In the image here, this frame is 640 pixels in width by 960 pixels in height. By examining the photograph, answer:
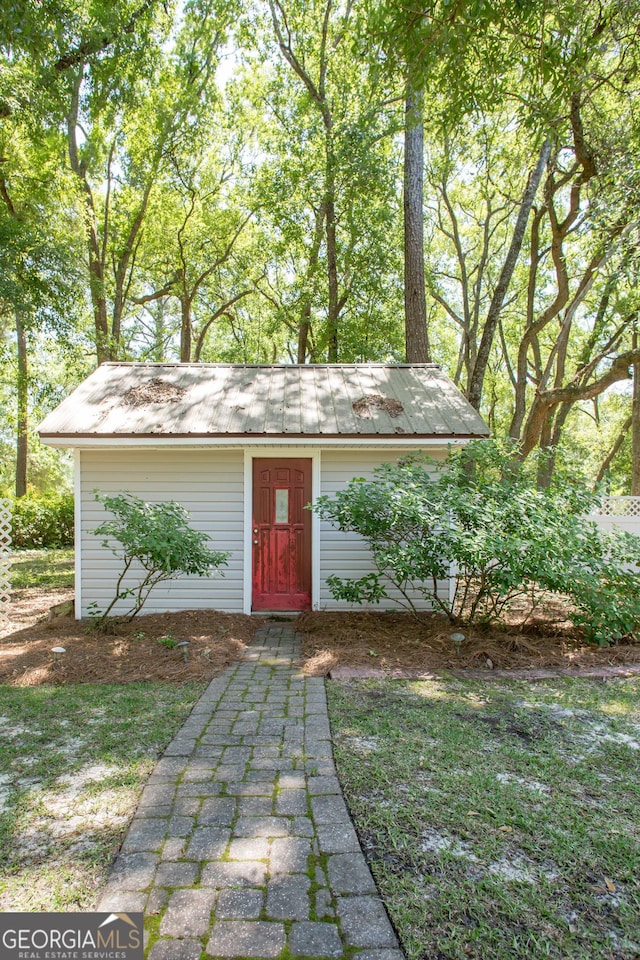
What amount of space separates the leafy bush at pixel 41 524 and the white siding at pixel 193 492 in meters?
8.87

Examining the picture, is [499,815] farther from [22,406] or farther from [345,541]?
[22,406]

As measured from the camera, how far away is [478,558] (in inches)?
196

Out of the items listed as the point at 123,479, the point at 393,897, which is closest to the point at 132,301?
the point at 123,479

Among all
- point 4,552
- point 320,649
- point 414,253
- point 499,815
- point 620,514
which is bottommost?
point 320,649

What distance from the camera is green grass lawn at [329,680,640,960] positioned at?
2020 mm

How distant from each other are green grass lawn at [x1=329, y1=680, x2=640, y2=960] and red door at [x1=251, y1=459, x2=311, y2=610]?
2849 mm

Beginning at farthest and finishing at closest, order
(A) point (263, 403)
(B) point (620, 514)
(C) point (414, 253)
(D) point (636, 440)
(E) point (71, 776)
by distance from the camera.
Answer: (D) point (636, 440) → (C) point (414, 253) → (B) point (620, 514) → (A) point (263, 403) → (E) point (71, 776)

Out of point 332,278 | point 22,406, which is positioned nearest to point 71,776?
point 332,278

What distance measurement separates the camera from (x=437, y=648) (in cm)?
562

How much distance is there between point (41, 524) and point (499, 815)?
14.7m

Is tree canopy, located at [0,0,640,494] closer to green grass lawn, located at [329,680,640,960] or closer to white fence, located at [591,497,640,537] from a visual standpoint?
white fence, located at [591,497,640,537]

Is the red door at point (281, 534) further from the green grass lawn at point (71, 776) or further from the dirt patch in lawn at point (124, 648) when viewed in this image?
the green grass lawn at point (71, 776)

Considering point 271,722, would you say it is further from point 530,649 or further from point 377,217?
point 377,217

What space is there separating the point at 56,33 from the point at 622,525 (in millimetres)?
10121
